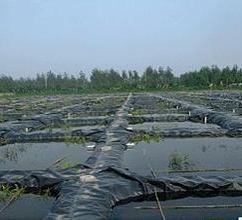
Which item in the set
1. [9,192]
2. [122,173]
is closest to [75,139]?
[9,192]

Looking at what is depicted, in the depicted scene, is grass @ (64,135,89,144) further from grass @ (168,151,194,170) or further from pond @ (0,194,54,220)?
pond @ (0,194,54,220)

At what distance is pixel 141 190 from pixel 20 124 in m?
6.36

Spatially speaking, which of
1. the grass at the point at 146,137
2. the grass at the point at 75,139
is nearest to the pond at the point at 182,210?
the grass at the point at 146,137

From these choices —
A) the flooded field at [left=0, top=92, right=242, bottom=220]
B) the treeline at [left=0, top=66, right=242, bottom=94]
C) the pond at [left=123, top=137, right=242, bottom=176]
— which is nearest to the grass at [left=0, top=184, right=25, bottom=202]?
the flooded field at [left=0, top=92, right=242, bottom=220]

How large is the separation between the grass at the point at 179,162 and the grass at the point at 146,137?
1643mm

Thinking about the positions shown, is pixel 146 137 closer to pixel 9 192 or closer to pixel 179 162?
pixel 179 162

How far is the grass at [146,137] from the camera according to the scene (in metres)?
8.08

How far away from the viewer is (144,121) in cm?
1156

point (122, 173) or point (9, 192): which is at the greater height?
point (122, 173)

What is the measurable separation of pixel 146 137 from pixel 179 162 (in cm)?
235

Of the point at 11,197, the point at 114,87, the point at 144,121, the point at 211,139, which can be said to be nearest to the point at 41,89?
the point at 114,87

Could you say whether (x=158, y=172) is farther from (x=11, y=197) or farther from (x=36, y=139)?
(x=36, y=139)

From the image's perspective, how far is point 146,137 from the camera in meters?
8.29

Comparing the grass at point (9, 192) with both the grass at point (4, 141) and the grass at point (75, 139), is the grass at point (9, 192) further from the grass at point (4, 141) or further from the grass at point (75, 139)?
the grass at point (4, 141)
